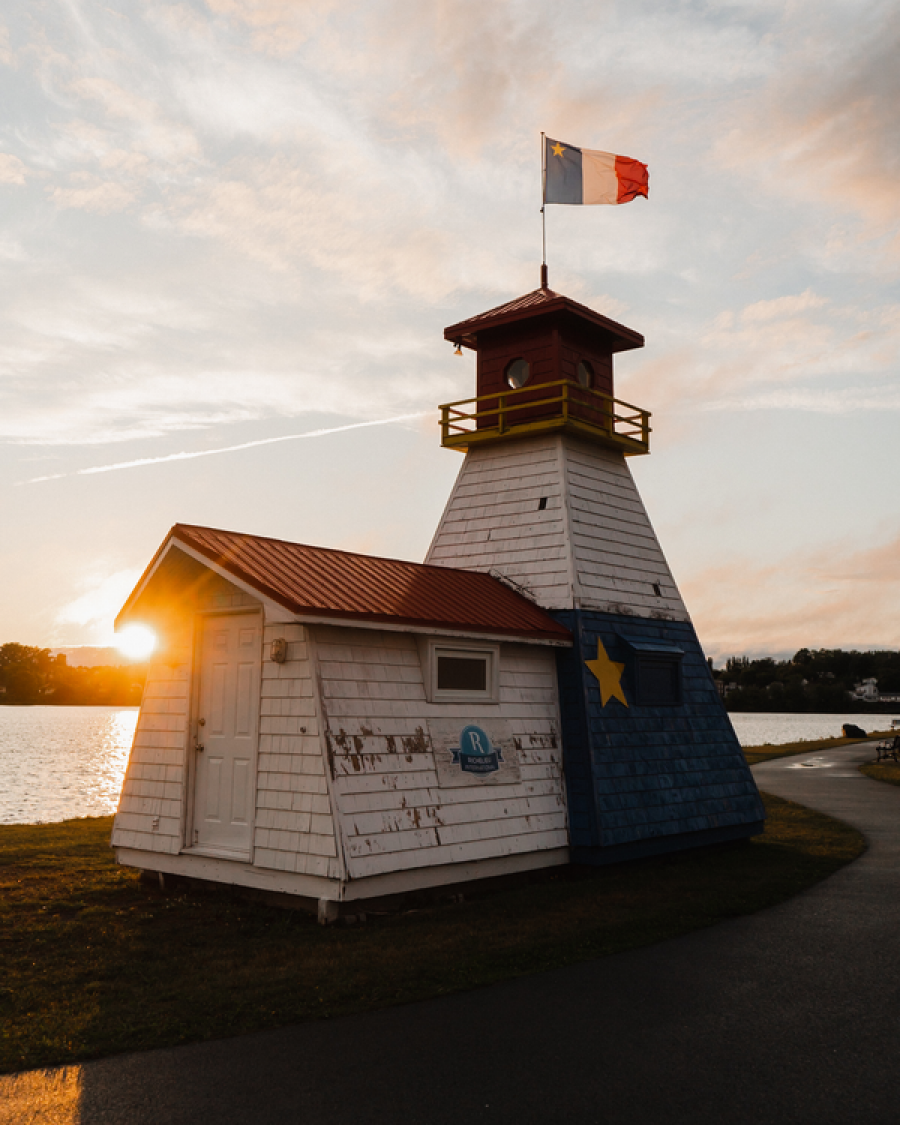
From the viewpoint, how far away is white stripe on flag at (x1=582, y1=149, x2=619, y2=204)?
18672 mm

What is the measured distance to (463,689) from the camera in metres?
12.4

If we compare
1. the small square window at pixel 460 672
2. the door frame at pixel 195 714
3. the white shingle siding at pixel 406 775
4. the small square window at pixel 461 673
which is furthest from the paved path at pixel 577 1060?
the door frame at pixel 195 714

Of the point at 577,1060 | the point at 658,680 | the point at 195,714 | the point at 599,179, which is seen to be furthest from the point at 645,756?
the point at 599,179

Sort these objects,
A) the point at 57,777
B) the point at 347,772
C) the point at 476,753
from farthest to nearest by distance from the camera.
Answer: the point at 57,777, the point at 476,753, the point at 347,772

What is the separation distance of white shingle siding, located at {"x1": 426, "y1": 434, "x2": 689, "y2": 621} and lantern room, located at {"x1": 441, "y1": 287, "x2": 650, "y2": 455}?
0.39m

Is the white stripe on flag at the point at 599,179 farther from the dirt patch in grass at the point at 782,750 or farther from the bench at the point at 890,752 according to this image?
the bench at the point at 890,752

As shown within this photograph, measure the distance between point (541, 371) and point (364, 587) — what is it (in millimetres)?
6939

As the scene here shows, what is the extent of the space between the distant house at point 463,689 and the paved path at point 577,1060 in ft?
10.7

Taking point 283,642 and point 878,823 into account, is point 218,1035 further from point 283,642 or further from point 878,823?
point 878,823

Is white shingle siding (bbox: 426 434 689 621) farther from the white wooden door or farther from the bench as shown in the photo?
the bench

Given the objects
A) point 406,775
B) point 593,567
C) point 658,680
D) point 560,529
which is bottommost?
point 406,775

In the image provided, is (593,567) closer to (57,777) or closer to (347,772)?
(347,772)

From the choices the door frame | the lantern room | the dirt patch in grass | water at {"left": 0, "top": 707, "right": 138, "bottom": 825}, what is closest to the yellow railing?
the lantern room

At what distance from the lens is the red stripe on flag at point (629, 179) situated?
61.7ft
